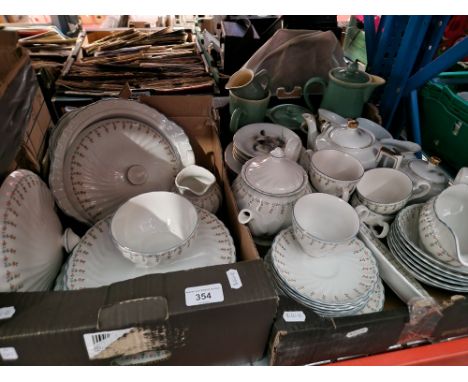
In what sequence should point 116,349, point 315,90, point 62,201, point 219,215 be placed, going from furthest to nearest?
point 315,90 < point 219,215 < point 62,201 < point 116,349

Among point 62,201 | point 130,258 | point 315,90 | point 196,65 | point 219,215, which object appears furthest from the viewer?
point 196,65

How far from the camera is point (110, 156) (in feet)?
2.42

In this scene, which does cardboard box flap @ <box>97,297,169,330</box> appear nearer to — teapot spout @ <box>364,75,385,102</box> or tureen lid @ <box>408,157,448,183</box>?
tureen lid @ <box>408,157,448,183</box>

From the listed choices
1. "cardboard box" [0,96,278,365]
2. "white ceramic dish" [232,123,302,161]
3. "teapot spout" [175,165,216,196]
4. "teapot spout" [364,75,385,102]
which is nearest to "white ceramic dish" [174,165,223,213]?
"teapot spout" [175,165,216,196]

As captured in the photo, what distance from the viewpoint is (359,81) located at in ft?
2.85

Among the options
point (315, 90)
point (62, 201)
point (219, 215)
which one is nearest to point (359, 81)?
point (315, 90)

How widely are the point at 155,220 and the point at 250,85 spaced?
1.40ft

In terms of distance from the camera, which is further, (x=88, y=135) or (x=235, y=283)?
(x=88, y=135)

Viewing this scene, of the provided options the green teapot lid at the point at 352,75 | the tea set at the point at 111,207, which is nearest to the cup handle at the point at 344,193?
the tea set at the point at 111,207

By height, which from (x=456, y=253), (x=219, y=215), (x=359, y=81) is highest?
(x=359, y=81)

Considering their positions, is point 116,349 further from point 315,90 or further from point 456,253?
point 315,90

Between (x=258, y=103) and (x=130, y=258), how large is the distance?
0.51 metres

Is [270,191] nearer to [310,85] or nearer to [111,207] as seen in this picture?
[111,207]

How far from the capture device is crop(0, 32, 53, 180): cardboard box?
0.59 m
